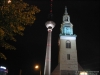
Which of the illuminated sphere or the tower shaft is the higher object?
the illuminated sphere

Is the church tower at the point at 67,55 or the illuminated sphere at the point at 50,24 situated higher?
the illuminated sphere at the point at 50,24

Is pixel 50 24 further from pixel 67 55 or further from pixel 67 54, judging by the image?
pixel 67 55

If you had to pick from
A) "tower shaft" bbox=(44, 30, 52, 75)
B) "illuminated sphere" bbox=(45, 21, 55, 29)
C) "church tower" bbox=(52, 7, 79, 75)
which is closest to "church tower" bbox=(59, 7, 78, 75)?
"church tower" bbox=(52, 7, 79, 75)

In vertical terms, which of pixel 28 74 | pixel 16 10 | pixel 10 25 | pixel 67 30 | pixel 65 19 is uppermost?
pixel 65 19

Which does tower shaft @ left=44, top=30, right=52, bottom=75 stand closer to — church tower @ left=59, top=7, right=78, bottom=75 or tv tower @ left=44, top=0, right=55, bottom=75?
tv tower @ left=44, top=0, right=55, bottom=75

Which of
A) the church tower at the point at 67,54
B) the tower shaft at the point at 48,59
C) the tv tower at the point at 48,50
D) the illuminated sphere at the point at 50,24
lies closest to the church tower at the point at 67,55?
the church tower at the point at 67,54

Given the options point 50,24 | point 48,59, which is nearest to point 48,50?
point 48,59

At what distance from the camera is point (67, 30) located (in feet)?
140

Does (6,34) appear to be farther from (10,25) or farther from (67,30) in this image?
(67,30)

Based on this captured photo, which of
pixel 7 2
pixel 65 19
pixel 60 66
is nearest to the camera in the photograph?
pixel 7 2

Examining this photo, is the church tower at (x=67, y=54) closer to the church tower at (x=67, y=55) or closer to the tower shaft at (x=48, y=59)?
the church tower at (x=67, y=55)

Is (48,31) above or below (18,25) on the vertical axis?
above

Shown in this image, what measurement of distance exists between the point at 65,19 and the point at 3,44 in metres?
35.5

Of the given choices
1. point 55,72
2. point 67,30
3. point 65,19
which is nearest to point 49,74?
point 55,72
